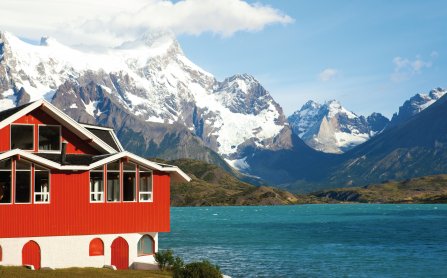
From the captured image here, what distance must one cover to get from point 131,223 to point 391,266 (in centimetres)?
5481

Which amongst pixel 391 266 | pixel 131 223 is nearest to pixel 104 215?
pixel 131 223

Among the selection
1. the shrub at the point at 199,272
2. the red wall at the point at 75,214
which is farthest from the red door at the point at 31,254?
the shrub at the point at 199,272

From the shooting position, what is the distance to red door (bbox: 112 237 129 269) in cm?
Result: 5797

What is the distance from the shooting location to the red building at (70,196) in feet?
176

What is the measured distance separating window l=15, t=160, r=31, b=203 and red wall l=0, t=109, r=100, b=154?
3.43 metres

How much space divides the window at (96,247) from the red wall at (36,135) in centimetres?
759

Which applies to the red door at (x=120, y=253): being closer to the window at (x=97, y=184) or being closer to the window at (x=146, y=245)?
the window at (x=146, y=245)

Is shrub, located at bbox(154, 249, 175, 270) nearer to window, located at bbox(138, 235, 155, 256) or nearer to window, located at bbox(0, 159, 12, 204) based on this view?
window, located at bbox(138, 235, 155, 256)

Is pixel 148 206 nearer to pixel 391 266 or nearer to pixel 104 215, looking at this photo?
pixel 104 215

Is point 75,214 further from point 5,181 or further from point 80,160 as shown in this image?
point 5,181

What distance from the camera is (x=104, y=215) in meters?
57.2

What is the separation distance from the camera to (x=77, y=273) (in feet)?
171

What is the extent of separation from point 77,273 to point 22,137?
1217 centimetres

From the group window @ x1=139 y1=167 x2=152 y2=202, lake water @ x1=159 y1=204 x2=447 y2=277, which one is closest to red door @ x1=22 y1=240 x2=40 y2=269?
window @ x1=139 y1=167 x2=152 y2=202
